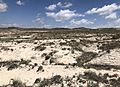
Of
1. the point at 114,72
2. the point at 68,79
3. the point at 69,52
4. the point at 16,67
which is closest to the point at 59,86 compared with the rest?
the point at 68,79

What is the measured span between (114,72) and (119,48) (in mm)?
6980

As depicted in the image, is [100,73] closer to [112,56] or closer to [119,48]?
[112,56]

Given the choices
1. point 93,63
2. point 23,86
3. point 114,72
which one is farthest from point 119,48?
point 23,86

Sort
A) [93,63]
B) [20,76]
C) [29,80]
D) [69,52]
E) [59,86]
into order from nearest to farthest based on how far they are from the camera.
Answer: [59,86]
[29,80]
[20,76]
[93,63]
[69,52]

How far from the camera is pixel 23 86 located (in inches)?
739

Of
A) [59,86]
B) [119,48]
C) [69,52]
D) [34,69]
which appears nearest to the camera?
[59,86]

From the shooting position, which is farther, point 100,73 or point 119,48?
point 119,48

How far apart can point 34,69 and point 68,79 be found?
562cm

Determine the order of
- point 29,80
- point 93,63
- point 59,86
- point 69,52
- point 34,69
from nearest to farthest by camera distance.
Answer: point 59,86 → point 29,80 → point 34,69 → point 93,63 → point 69,52

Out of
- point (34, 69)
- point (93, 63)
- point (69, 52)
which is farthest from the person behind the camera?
point (69, 52)

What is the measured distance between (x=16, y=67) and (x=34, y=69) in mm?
2294

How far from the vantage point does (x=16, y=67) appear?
2523 centimetres

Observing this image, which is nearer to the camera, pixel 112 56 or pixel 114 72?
pixel 114 72

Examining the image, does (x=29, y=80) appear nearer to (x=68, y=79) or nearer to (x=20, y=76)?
(x=20, y=76)
